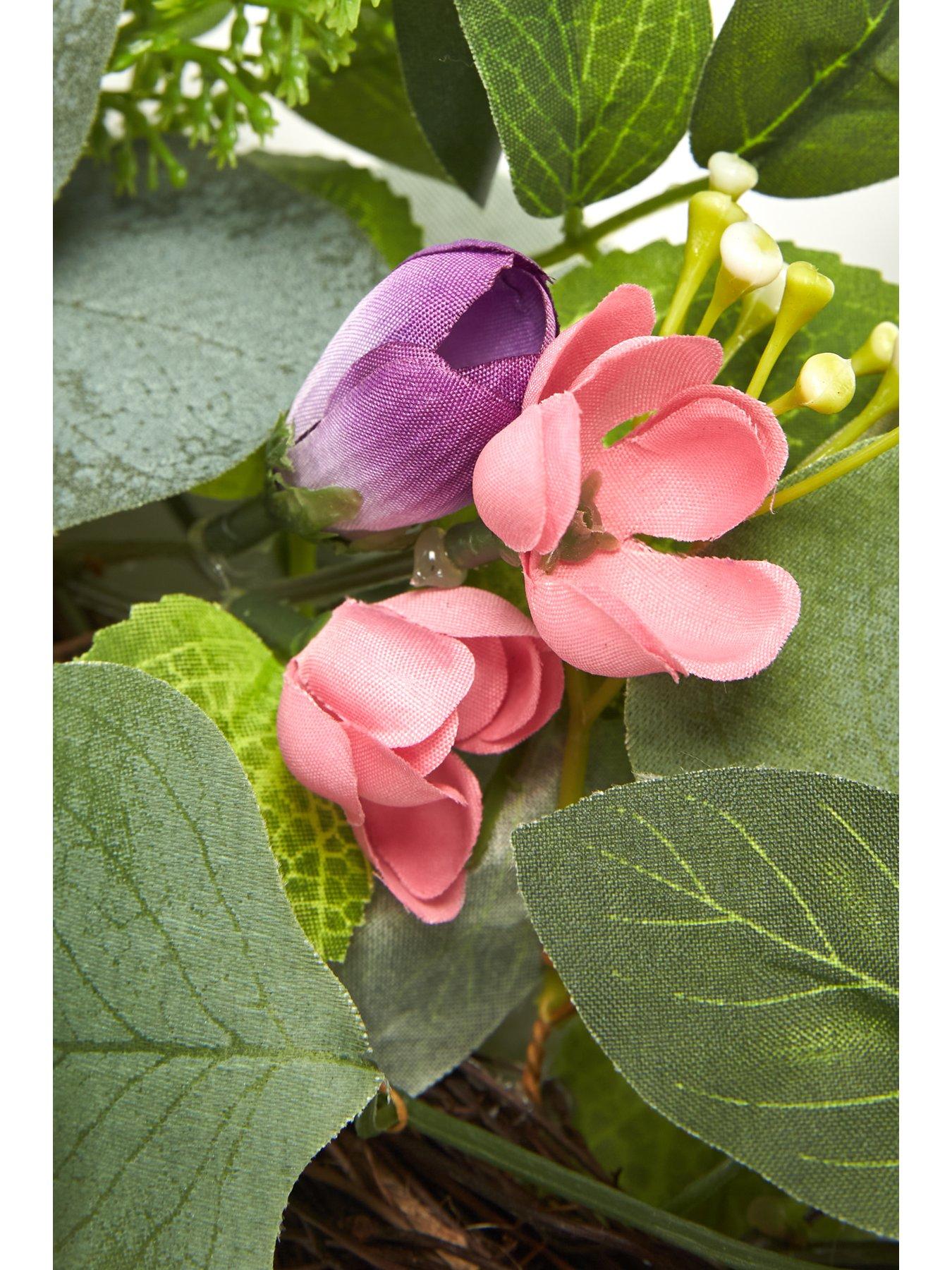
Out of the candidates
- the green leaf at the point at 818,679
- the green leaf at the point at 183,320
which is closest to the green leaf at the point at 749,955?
the green leaf at the point at 818,679

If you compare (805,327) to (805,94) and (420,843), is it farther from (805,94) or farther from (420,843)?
(420,843)

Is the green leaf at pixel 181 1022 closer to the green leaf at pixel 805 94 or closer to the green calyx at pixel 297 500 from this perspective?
the green calyx at pixel 297 500

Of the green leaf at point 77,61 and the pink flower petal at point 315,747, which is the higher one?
the green leaf at point 77,61

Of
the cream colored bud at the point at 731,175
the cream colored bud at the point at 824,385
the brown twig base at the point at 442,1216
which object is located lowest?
the brown twig base at the point at 442,1216

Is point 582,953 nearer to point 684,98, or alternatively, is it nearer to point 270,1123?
point 270,1123

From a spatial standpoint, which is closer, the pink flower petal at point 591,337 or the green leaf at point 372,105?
the pink flower petal at point 591,337

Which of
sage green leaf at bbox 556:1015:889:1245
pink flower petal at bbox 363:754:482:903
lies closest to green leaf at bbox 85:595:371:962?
pink flower petal at bbox 363:754:482:903

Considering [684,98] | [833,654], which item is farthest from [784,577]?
[684,98]

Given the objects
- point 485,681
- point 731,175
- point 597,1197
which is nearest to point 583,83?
point 731,175
